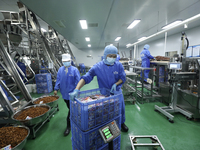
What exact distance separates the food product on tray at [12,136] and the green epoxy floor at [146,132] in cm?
36

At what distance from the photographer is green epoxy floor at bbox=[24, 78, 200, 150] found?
163 centimetres

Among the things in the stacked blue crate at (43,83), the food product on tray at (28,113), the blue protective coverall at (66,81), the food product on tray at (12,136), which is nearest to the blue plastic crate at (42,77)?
the stacked blue crate at (43,83)

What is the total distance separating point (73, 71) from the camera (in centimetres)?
193

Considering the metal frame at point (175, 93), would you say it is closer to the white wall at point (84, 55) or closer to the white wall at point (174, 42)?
the white wall at point (174, 42)

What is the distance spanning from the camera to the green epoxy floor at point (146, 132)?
5.35 ft

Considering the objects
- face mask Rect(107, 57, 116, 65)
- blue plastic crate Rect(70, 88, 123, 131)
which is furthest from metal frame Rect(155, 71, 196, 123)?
blue plastic crate Rect(70, 88, 123, 131)

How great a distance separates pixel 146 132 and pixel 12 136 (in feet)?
7.95

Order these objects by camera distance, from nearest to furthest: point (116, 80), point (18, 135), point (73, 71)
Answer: point (18, 135) → point (116, 80) → point (73, 71)

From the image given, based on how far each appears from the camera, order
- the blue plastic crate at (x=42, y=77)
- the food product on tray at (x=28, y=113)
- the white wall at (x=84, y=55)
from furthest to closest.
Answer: the white wall at (x=84, y=55) → the blue plastic crate at (x=42, y=77) → the food product on tray at (x=28, y=113)

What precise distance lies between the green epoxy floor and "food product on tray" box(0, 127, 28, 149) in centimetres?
36

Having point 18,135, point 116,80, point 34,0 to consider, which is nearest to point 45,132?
point 18,135

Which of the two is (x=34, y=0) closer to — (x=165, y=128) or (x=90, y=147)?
(x=90, y=147)

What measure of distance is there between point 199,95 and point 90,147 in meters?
2.73

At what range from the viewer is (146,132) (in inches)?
75.1
